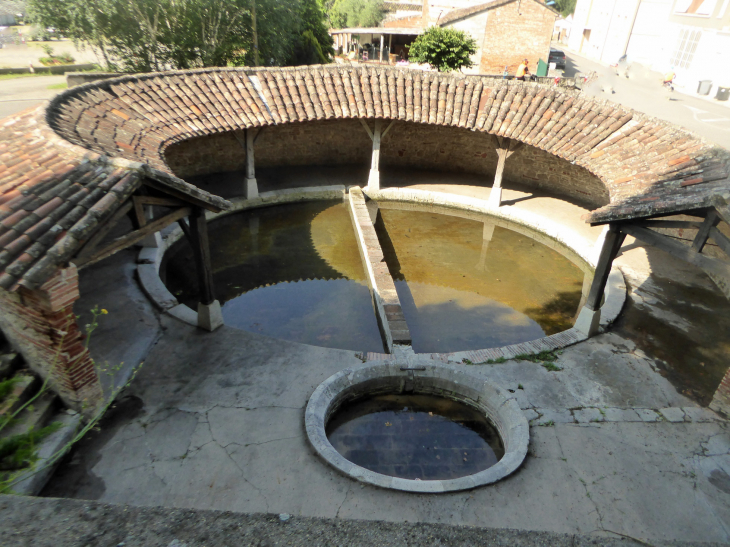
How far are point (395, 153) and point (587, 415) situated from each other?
13.0m

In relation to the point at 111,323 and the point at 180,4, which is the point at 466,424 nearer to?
the point at 111,323

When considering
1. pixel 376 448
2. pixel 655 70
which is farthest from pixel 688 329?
pixel 655 70

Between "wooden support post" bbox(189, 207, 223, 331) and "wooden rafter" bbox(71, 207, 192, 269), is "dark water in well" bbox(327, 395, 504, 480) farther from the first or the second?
"wooden rafter" bbox(71, 207, 192, 269)

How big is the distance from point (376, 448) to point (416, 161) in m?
13.3

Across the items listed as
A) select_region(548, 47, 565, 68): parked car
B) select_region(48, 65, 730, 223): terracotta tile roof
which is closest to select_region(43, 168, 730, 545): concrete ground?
select_region(48, 65, 730, 223): terracotta tile roof

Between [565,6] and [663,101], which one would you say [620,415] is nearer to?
[663,101]

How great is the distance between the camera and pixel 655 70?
122 feet

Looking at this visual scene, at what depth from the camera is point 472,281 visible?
459 inches

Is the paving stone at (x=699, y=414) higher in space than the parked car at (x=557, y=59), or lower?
lower

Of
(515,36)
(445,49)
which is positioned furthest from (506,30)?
(445,49)

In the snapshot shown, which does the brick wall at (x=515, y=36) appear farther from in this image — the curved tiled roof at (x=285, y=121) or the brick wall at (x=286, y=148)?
the curved tiled roof at (x=285, y=121)

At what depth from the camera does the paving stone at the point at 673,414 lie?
739cm

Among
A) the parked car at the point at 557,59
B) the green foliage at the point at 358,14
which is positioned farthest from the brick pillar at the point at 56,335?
the green foliage at the point at 358,14

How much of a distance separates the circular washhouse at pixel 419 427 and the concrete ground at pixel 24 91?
59.3ft
